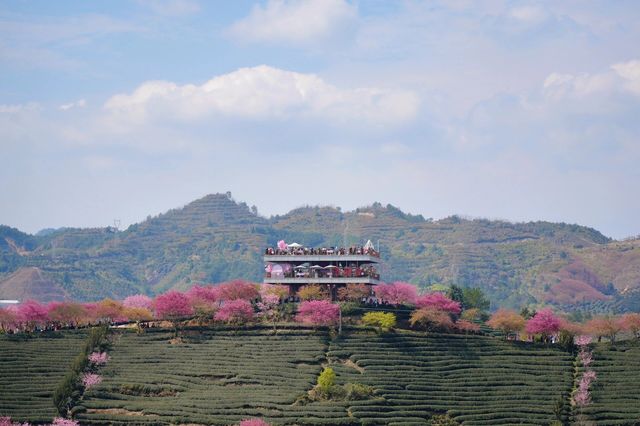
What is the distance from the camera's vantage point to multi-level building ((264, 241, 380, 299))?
383ft

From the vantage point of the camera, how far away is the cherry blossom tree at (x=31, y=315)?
361 feet

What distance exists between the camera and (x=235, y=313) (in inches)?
4304

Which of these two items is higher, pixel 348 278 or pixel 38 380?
pixel 348 278

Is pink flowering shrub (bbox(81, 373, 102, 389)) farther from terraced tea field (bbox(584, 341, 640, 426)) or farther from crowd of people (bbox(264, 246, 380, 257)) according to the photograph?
terraced tea field (bbox(584, 341, 640, 426))

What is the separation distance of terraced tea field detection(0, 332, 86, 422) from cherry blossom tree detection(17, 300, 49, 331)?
4715mm

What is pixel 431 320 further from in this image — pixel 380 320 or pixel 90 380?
pixel 90 380

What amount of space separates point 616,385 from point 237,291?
124 ft

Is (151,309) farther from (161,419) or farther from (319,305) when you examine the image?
(161,419)

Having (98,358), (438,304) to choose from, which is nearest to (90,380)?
(98,358)

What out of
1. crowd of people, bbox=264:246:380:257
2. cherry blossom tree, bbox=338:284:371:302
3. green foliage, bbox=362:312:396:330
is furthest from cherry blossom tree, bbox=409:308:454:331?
crowd of people, bbox=264:246:380:257

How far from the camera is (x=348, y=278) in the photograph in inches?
4584

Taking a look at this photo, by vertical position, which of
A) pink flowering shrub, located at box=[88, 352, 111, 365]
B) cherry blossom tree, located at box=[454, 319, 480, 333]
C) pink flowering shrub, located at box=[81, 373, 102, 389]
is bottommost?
pink flowering shrub, located at box=[81, 373, 102, 389]

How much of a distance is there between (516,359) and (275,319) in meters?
22.8

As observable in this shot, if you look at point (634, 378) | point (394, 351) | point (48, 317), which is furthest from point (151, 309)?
point (634, 378)
